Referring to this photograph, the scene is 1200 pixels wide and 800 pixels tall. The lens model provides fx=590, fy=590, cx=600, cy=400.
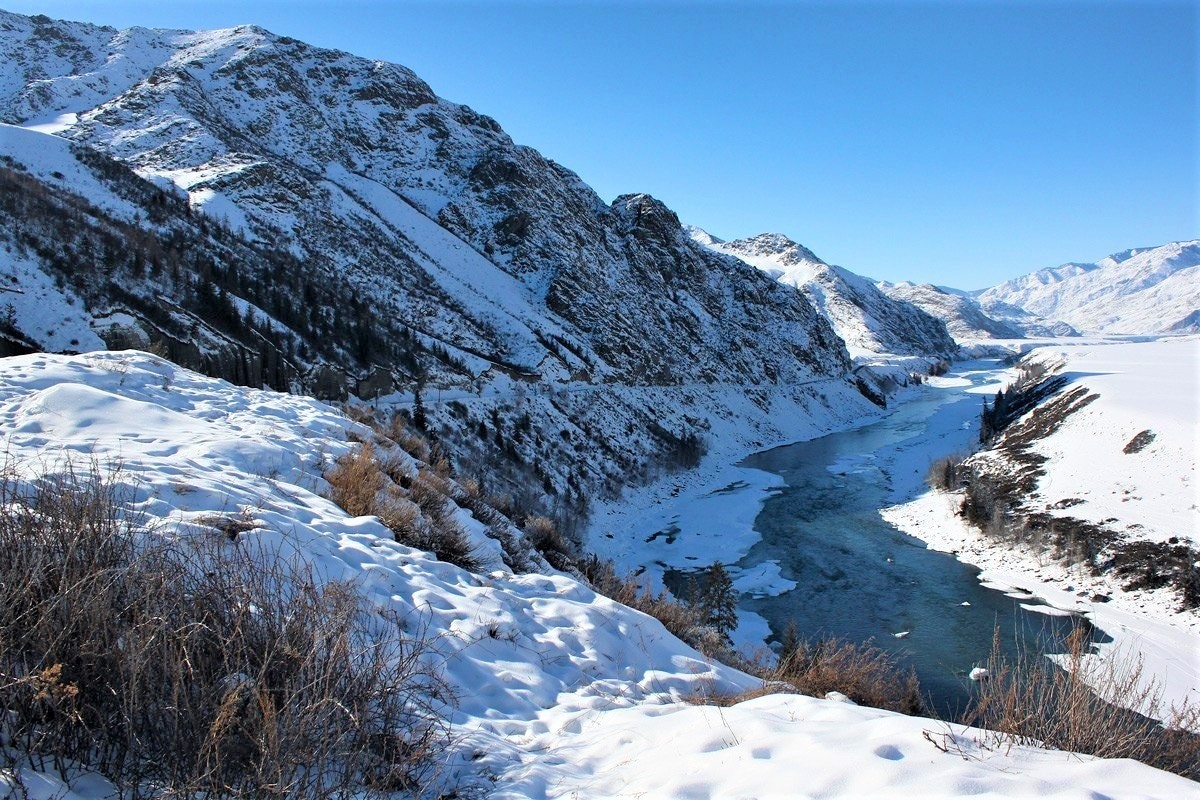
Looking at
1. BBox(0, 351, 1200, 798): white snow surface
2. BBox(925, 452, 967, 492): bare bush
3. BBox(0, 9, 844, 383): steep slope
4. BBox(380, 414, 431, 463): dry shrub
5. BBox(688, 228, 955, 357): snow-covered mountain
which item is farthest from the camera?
BBox(688, 228, 955, 357): snow-covered mountain

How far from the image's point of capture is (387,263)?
45.9 meters

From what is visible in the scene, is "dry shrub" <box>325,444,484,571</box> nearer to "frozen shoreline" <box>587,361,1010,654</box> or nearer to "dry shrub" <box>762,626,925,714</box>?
"dry shrub" <box>762,626,925,714</box>

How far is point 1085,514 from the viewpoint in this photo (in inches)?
982

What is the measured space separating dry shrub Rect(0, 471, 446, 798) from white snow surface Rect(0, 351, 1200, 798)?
0.22 metres

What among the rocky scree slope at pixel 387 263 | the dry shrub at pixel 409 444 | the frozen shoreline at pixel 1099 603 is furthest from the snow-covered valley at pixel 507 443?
the dry shrub at pixel 409 444

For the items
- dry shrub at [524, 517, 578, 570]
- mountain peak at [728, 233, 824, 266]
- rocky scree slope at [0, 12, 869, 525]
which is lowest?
dry shrub at [524, 517, 578, 570]

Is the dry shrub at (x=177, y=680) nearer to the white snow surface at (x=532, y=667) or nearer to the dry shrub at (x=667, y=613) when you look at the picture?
the white snow surface at (x=532, y=667)

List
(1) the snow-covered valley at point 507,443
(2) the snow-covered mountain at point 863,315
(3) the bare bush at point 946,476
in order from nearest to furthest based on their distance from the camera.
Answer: (1) the snow-covered valley at point 507,443 → (3) the bare bush at point 946,476 → (2) the snow-covered mountain at point 863,315

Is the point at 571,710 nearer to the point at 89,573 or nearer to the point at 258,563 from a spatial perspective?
the point at 258,563

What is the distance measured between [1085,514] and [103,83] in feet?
270

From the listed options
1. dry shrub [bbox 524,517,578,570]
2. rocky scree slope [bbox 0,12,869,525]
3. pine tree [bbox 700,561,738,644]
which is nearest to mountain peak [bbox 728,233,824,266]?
rocky scree slope [bbox 0,12,869,525]

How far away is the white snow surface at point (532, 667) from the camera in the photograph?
310 cm

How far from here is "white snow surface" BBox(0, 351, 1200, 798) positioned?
3096 millimetres

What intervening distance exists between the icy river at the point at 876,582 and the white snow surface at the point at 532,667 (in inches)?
232
